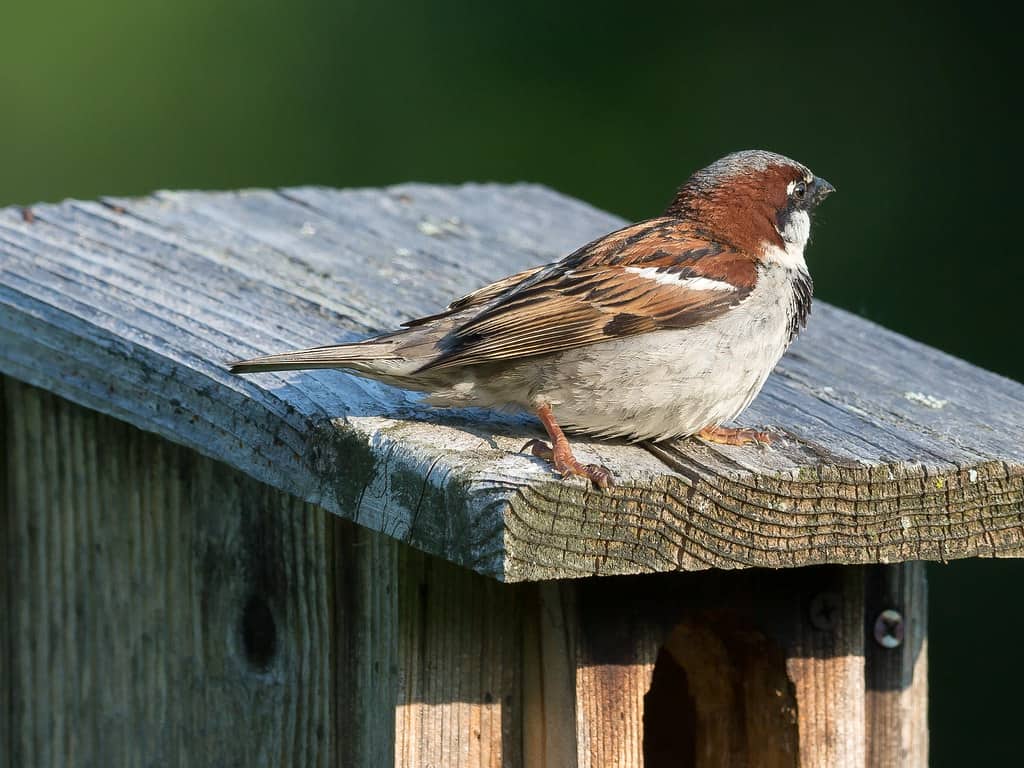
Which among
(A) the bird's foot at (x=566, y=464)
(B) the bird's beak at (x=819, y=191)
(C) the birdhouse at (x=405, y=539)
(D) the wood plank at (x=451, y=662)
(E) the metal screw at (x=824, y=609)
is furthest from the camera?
(B) the bird's beak at (x=819, y=191)

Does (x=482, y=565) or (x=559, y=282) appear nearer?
(x=482, y=565)

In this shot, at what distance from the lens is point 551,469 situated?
2.21 m

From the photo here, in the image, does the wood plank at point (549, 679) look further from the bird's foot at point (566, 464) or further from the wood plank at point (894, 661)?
the wood plank at point (894, 661)

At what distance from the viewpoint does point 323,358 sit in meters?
2.51

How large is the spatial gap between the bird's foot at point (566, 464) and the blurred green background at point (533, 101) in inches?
184

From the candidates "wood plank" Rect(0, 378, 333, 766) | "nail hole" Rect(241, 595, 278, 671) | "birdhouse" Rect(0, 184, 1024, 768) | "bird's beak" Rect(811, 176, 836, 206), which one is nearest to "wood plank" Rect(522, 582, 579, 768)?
"birdhouse" Rect(0, 184, 1024, 768)

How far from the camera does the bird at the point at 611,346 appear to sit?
250 cm

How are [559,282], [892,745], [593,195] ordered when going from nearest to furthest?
[559,282] → [892,745] → [593,195]

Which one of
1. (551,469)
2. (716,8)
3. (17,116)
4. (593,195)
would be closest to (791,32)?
(716,8)

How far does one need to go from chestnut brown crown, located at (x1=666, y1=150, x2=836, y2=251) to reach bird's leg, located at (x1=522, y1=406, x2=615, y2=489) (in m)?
0.63

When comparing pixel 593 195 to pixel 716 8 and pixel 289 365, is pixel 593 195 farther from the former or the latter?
pixel 289 365

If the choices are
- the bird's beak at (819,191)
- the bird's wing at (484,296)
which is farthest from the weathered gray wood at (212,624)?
the bird's beak at (819,191)

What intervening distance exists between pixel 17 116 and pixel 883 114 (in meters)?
4.01

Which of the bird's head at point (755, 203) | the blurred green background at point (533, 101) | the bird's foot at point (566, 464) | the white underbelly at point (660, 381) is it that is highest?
the blurred green background at point (533, 101)
